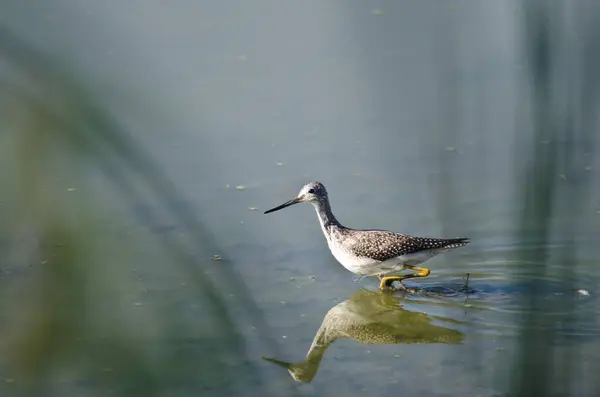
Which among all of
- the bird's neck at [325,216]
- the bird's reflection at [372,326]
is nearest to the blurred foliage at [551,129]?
the bird's reflection at [372,326]

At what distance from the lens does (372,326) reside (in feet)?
25.0

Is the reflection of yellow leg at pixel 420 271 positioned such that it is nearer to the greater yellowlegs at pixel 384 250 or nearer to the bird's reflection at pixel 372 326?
the greater yellowlegs at pixel 384 250

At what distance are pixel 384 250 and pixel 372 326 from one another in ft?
2.62

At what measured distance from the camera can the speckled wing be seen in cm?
802

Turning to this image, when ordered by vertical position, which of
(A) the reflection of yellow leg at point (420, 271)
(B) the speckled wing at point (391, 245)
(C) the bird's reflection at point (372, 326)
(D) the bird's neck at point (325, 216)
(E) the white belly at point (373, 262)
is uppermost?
(D) the bird's neck at point (325, 216)

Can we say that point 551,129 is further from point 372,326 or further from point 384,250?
point 384,250

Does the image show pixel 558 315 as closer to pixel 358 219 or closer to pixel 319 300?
pixel 319 300

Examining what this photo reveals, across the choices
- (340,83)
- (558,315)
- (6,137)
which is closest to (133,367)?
(6,137)

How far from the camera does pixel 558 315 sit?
2516 millimetres

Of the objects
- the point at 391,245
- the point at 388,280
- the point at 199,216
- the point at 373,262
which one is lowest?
the point at 388,280

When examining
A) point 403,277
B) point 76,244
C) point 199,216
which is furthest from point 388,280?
point 76,244

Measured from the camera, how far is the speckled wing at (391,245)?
26.3ft

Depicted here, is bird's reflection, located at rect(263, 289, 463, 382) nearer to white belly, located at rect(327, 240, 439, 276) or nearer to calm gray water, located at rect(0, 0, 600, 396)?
white belly, located at rect(327, 240, 439, 276)

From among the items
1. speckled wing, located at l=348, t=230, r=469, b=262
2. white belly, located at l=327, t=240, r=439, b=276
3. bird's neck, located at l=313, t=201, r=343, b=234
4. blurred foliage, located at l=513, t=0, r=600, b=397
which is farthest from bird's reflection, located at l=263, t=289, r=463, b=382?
blurred foliage, located at l=513, t=0, r=600, b=397
